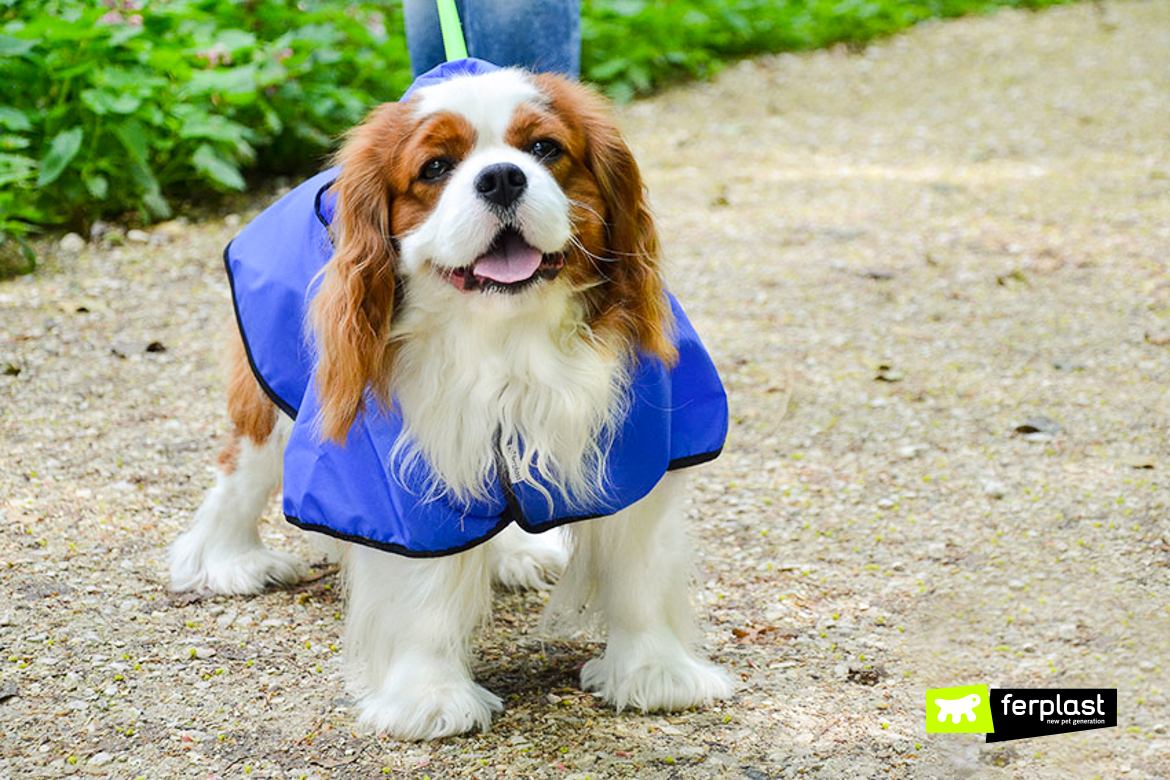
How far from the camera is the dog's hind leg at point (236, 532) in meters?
3.23

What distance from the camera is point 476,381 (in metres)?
2.48

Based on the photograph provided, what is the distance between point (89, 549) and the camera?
135 inches

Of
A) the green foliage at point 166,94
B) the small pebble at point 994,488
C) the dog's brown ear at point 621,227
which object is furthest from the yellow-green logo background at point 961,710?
the green foliage at point 166,94

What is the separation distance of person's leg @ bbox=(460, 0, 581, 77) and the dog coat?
24.2 inches

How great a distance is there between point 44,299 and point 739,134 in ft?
13.6

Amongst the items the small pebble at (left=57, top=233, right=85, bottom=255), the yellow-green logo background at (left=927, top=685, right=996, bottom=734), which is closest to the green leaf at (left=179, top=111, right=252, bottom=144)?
the small pebble at (left=57, top=233, right=85, bottom=255)

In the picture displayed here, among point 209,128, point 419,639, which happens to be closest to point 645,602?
point 419,639

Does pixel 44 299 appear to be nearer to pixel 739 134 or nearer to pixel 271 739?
pixel 271 739

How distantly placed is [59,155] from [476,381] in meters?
3.61

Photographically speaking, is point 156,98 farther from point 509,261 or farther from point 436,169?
point 509,261

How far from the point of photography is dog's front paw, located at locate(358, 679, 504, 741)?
2668 millimetres

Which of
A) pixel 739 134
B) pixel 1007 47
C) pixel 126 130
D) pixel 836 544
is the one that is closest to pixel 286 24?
pixel 126 130

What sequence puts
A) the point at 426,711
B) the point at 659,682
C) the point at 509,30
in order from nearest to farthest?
the point at 426,711 < the point at 659,682 < the point at 509,30

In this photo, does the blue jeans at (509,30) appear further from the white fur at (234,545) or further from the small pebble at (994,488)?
the small pebble at (994,488)
